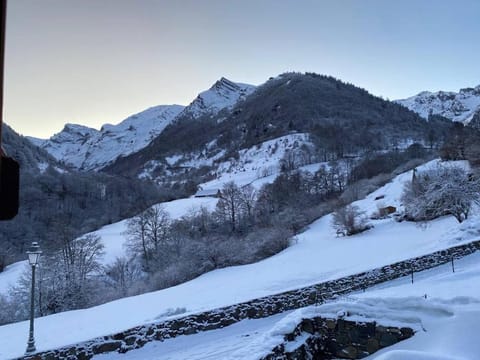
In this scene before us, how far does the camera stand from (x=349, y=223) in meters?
33.2

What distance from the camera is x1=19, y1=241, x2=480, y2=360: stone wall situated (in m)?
9.06

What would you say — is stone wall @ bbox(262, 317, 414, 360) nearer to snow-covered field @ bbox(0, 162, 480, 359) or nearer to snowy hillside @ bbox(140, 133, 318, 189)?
snow-covered field @ bbox(0, 162, 480, 359)

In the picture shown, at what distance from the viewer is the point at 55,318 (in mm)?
16078

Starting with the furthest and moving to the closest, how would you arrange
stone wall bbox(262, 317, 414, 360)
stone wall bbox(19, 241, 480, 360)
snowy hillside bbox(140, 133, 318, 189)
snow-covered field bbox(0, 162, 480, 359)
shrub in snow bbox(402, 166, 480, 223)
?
snowy hillside bbox(140, 133, 318, 189) → shrub in snow bbox(402, 166, 480, 223) → snow-covered field bbox(0, 162, 480, 359) → stone wall bbox(19, 241, 480, 360) → stone wall bbox(262, 317, 414, 360)

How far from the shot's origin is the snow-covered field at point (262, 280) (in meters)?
12.1

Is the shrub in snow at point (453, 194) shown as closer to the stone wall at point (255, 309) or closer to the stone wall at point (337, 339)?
the stone wall at point (255, 309)

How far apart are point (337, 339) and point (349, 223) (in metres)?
28.2

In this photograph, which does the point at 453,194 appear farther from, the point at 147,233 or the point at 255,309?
the point at 147,233

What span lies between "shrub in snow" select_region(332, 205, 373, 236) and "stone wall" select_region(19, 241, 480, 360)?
1874cm

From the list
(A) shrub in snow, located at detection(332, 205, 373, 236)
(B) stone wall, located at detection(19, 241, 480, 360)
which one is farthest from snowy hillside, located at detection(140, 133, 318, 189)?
(B) stone wall, located at detection(19, 241, 480, 360)

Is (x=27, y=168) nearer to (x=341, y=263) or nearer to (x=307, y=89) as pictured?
(x=341, y=263)

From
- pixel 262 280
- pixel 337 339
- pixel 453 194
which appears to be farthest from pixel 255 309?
pixel 453 194

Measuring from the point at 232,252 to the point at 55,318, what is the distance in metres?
15.1

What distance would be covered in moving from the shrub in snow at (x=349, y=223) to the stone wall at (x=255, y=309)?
18742mm
